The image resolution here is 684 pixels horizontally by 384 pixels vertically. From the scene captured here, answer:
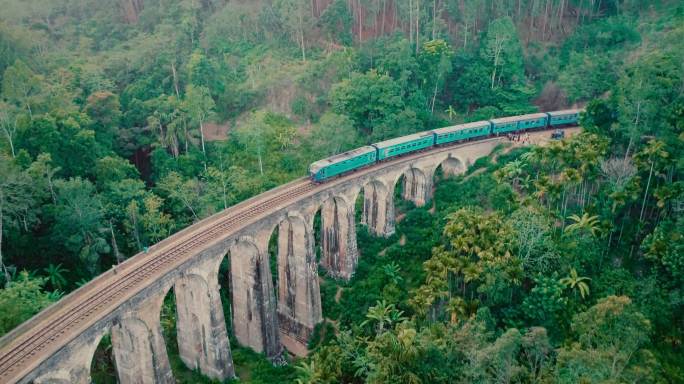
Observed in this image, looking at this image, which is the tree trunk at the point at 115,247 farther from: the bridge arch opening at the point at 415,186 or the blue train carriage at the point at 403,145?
the bridge arch opening at the point at 415,186

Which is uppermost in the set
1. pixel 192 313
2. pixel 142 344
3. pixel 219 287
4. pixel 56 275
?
pixel 219 287

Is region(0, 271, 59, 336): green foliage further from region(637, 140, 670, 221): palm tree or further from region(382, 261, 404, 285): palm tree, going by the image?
region(637, 140, 670, 221): palm tree

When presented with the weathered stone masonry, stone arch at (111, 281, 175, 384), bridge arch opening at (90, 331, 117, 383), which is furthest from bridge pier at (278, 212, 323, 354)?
bridge arch opening at (90, 331, 117, 383)

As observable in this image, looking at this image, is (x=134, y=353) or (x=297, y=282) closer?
(x=134, y=353)

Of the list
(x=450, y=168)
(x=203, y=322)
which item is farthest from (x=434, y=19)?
(x=203, y=322)

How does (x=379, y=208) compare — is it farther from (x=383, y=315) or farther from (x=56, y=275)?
(x=56, y=275)

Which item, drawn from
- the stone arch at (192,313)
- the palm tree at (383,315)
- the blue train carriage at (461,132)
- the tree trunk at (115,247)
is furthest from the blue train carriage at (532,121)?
the tree trunk at (115,247)

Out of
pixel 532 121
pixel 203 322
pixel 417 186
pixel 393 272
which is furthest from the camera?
pixel 532 121
